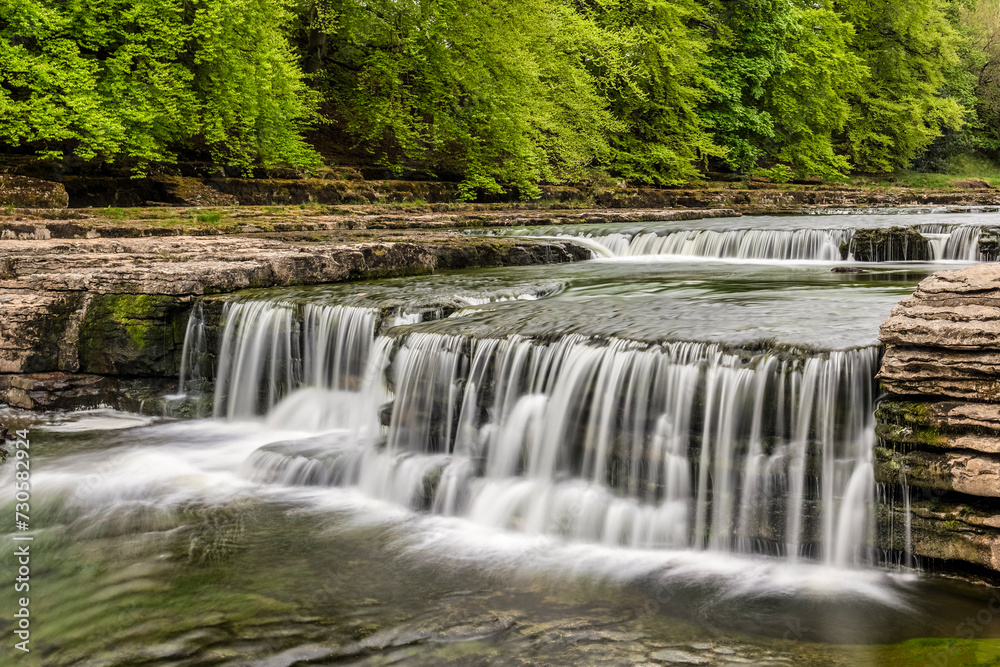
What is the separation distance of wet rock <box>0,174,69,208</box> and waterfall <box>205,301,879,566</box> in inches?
341

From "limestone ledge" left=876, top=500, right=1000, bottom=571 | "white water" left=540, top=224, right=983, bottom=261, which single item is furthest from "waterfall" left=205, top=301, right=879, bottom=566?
"white water" left=540, top=224, right=983, bottom=261

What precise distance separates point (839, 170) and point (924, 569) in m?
34.6

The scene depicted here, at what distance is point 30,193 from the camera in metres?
13.5

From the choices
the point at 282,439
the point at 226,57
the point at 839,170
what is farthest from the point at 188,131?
the point at 839,170

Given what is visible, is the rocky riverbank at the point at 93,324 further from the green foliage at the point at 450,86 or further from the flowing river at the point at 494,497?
the green foliage at the point at 450,86

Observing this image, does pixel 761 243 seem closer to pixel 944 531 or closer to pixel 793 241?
pixel 793 241

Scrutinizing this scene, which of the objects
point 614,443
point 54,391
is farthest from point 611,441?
point 54,391

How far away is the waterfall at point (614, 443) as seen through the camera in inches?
197

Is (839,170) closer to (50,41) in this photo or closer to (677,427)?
(50,41)

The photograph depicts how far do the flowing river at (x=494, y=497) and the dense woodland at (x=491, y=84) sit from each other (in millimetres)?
9797

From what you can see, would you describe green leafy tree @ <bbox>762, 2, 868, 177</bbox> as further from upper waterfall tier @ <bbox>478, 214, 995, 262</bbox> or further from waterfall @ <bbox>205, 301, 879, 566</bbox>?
waterfall @ <bbox>205, 301, 879, 566</bbox>

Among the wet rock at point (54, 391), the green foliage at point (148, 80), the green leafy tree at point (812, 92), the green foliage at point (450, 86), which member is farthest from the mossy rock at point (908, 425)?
the green leafy tree at point (812, 92)

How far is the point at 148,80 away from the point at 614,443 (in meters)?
14.6

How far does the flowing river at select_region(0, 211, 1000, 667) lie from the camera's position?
4121 millimetres
